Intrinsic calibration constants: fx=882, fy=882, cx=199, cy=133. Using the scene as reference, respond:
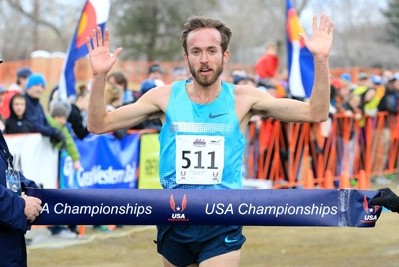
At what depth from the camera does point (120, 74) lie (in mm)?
12570

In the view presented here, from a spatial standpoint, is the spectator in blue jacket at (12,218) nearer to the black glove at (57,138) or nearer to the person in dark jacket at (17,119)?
the black glove at (57,138)

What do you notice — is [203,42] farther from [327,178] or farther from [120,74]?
[327,178]

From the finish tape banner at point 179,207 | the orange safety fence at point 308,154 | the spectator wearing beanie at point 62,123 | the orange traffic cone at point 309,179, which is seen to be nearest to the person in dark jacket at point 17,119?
the spectator wearing beanie at point 62,123

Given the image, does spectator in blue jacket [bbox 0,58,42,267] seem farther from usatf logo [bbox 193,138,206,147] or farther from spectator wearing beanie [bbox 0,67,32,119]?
spectator wearing beanie [bbox 0,67,32,119]

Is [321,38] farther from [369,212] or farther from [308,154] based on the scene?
[308,154]

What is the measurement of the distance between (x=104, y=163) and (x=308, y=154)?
14.2ft

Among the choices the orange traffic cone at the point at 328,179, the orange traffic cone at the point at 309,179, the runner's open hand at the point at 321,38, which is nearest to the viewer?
the runner's open hand at the point at 321,38

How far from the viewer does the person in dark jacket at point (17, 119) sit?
10758 mm

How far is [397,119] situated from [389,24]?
44506mm

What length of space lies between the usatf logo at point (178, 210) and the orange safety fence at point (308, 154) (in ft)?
29.3

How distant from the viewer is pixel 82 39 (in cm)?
1135

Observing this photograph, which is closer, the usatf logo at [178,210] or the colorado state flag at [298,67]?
the usatf logo at [178,210]

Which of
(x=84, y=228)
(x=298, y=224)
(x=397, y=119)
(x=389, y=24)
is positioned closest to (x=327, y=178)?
(x=397, y=119)

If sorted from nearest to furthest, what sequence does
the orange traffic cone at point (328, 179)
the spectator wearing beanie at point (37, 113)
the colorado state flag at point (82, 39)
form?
the spectator wearing beanie at point (37, 113), the colorado state flag at point (82, 39), the orange traffic cone at point (328, 179)
